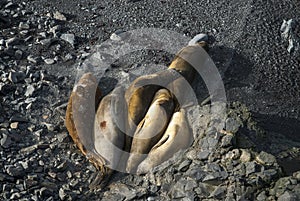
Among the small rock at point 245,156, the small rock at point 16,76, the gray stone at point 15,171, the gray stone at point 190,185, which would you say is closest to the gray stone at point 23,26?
the small rock at point 16,76

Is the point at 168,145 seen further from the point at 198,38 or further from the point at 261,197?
the point at 198,38

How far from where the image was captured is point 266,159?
8.41 metres

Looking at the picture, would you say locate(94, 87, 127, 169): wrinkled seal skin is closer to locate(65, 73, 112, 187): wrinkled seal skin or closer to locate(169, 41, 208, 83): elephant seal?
locate(65, 73, 112, 187): wrinkled seal skin

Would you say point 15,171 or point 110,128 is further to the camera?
point 110,128

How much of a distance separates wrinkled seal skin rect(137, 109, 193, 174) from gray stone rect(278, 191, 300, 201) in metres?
1.52

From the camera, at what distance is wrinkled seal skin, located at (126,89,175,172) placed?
8969 mm

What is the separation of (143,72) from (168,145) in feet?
7.44

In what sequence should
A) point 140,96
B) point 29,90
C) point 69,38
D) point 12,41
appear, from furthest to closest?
point 69,38, point 12,41, point 29,90, point 140,96

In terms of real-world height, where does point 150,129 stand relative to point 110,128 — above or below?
above

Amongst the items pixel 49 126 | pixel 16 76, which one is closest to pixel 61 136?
pixel 49 126

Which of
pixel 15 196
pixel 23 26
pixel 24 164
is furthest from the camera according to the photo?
pixel 23 26

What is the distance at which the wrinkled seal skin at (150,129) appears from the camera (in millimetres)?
8969

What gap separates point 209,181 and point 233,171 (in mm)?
320

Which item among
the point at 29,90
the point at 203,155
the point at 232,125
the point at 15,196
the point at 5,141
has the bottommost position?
the point at 15,196
